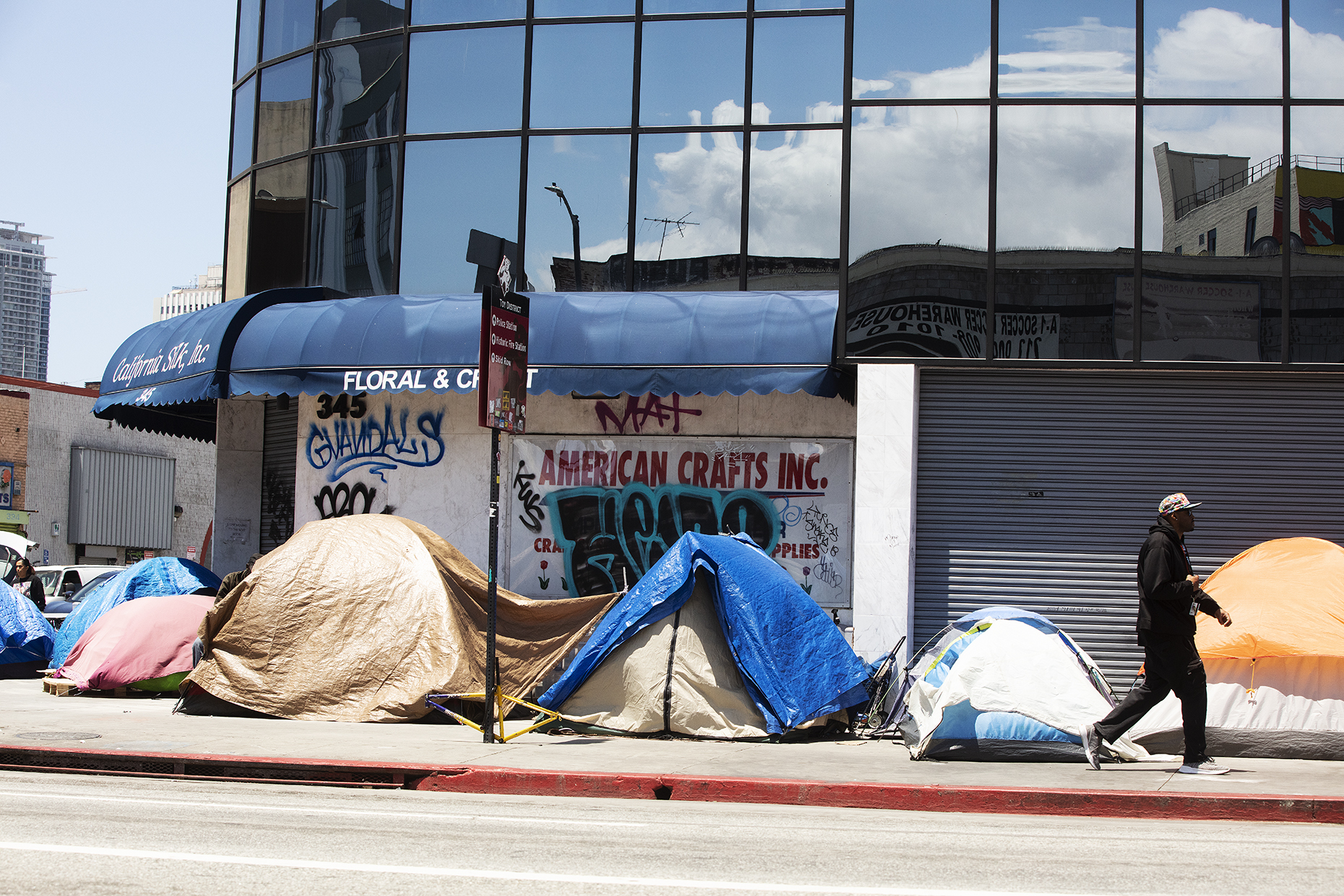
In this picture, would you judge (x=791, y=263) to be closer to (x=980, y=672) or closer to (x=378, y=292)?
(x=378, y=292)

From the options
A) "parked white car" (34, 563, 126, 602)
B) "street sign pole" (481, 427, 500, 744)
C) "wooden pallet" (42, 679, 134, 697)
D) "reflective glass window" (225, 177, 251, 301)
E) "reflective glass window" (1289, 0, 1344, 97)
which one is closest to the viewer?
"street sign pole" (481, 427, 500, 744)

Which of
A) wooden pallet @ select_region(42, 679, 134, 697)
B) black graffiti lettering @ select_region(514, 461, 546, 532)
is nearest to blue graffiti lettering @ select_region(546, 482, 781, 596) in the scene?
black graffiti lettering @ select_region(514, 461, 546, 532)

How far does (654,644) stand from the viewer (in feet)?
36.6

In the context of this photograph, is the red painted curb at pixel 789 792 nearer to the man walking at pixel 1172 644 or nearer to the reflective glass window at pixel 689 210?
the man walking at pixel 1172 644

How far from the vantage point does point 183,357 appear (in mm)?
15859

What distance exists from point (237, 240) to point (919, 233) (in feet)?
34.3

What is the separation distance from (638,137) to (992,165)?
14.7 feet

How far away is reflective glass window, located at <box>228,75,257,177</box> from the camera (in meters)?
18.4

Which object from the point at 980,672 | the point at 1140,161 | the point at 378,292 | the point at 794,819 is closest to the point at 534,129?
the point at 378,292

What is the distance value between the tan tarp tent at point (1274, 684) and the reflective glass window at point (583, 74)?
9.44 m

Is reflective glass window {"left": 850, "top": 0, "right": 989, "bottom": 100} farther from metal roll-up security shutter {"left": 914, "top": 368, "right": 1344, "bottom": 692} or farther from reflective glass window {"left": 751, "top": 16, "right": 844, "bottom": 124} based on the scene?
metal roll-up security shutter {"left": 914, "top": 368, "right": 1344, "bottom": 692}

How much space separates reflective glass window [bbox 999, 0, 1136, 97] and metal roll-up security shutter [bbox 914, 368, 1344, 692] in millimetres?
3216

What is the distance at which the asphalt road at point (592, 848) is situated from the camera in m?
5.41

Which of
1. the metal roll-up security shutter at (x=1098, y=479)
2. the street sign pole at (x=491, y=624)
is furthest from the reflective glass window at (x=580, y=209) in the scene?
the street sign pole at (x=491, y=624)
